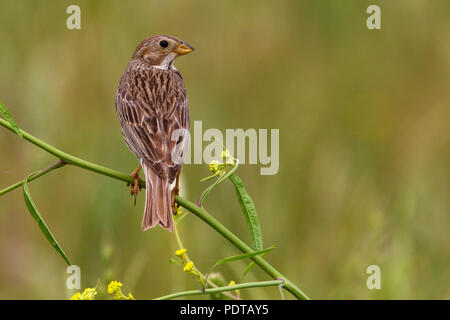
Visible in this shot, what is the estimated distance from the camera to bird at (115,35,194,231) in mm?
2473

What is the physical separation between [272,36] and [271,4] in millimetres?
288

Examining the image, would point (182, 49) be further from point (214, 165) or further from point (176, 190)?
point (214, 165)

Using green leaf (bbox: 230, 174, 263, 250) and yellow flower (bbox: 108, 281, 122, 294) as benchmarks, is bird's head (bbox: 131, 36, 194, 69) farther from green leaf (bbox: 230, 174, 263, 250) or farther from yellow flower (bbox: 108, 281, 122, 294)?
yellow flower (bbox: 108, 281, 122, 294)

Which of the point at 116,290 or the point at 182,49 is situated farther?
the point at 182,49

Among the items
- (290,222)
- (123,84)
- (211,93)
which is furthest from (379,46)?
(123,84)

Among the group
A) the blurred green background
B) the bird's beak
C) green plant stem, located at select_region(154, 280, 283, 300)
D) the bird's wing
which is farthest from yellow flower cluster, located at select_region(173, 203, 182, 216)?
the bird's beak

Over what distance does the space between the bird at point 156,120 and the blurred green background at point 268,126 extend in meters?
0.46

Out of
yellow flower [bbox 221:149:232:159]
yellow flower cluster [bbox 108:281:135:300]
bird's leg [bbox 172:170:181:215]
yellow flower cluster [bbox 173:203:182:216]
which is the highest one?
yellow flower [bbox 221:149:232:159]

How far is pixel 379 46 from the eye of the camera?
5.29 metres

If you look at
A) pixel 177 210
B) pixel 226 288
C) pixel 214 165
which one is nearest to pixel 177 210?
pixel 177 210

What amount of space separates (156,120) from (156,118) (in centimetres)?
1

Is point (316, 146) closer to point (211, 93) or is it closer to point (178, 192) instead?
point (211, 93)

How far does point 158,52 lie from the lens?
11.5 ft

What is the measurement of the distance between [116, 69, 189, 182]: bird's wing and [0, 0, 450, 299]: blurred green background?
18.1 inches
